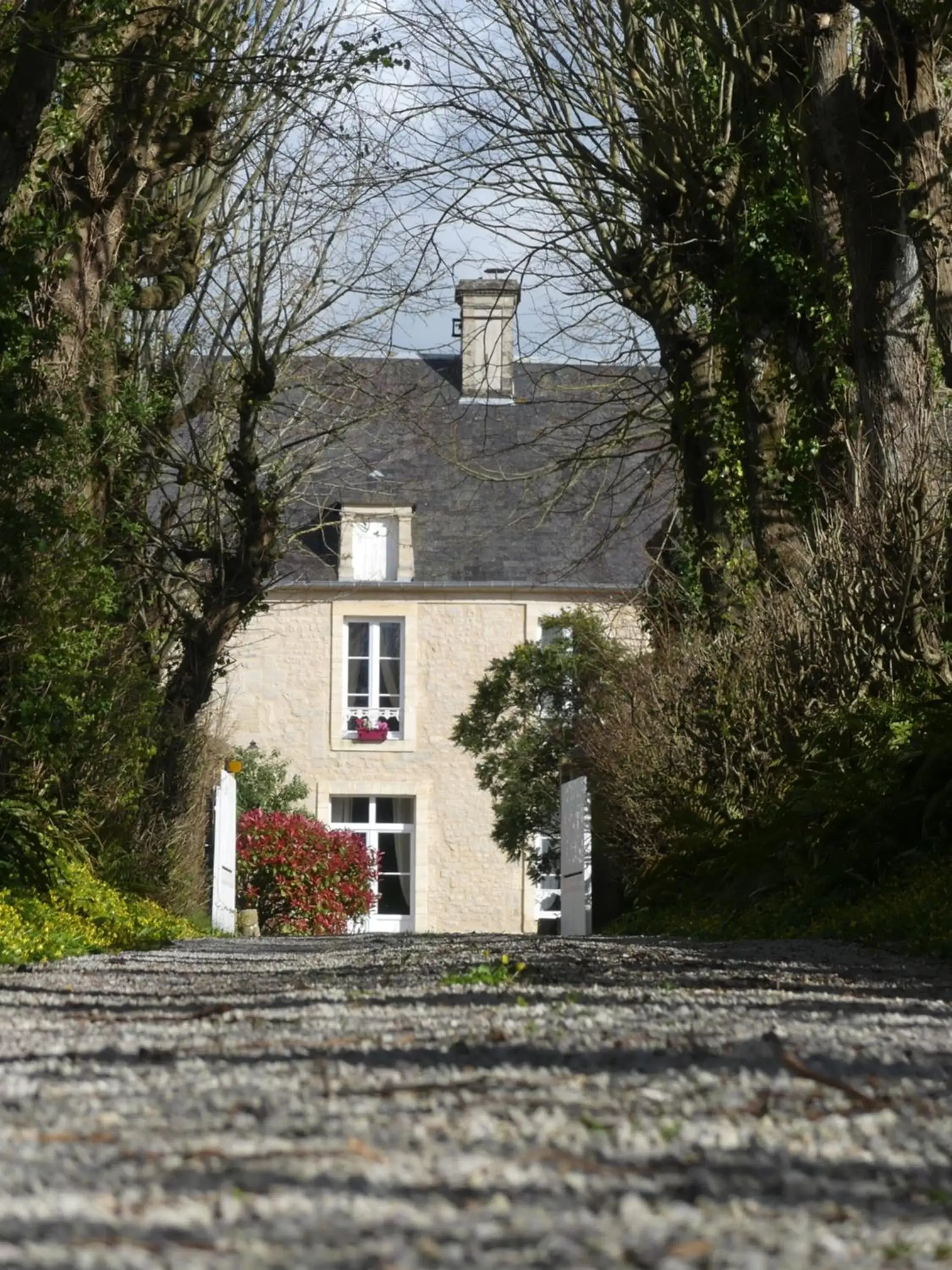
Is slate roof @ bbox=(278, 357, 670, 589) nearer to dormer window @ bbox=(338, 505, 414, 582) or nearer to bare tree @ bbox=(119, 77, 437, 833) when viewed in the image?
dormer window @ bbox=(338, 505, 414, 582)

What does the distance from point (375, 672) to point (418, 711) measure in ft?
3.50

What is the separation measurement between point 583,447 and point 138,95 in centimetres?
583

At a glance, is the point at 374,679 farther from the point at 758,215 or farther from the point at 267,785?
the point at 758,215

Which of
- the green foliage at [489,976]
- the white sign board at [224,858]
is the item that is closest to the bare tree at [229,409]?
the white sign board at [224,858]

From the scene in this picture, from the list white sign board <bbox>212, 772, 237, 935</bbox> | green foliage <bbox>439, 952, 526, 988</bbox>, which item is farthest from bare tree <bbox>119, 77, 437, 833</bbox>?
green foliage <bbox>439, 952, 526, 988</bbox>

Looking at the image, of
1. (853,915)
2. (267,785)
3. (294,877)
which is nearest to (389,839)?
(267,785)

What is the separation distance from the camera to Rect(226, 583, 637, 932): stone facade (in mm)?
29875

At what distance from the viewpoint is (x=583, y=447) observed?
17.2 meters

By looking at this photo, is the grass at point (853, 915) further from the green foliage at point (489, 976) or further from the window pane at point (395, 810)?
the window pane at point (395, 810)

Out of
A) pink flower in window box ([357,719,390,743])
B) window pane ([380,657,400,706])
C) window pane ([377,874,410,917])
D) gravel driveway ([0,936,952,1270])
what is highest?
window pane ([380,657,400,706])

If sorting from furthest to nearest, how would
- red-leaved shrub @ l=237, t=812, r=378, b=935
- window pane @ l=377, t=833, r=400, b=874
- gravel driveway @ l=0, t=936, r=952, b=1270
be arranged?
1. window pane @ l=377, t=833, r=400, b=874
2. red-leaved shrub @ l=237, t=812, r=378, b=935
3. gravel driveway @ l=0, t=936, r=952, b=1270

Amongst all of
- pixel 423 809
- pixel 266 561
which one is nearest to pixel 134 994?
pixel 266 561

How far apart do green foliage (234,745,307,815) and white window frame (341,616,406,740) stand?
1337 mm

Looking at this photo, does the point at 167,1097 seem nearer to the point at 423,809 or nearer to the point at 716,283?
the point at 716,283
